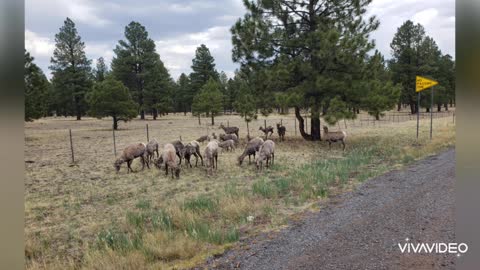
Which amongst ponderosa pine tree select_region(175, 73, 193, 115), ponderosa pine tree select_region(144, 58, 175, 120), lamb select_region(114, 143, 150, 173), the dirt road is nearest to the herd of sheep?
lamb select_region(114, 143, 150, 173)

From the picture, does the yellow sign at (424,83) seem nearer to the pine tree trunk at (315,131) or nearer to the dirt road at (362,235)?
the pine tree trunk at (315,131)

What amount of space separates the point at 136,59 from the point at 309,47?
31.4 m

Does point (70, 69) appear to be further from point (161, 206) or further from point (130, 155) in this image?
point (161, 206)

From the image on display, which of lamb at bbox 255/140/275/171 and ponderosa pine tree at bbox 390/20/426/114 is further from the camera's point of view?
ponderosa pine tree at bbox 390/20/426/114

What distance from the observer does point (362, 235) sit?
488 centimetres

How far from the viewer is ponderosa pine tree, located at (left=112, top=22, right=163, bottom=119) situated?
4222 cm

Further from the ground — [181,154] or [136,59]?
[136,59]

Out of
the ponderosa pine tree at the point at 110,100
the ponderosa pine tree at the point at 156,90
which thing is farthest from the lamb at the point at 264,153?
the ponderosa pine tree at the point at 156,90

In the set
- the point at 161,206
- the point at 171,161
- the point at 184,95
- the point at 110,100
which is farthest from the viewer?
the point at 184,95

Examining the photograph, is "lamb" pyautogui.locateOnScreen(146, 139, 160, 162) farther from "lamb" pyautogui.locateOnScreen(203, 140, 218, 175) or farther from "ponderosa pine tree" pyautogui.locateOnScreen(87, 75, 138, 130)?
"ponderosa pine tree" pyautogui.locateOnScreen(87, 75, 138, 130)

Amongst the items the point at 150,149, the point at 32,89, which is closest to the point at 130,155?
the point at 150,149

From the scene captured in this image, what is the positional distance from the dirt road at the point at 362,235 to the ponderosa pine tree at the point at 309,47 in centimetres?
1025

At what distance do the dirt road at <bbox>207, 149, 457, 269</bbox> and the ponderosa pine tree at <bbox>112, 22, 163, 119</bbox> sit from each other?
1585 inches

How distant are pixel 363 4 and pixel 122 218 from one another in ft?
54.2
